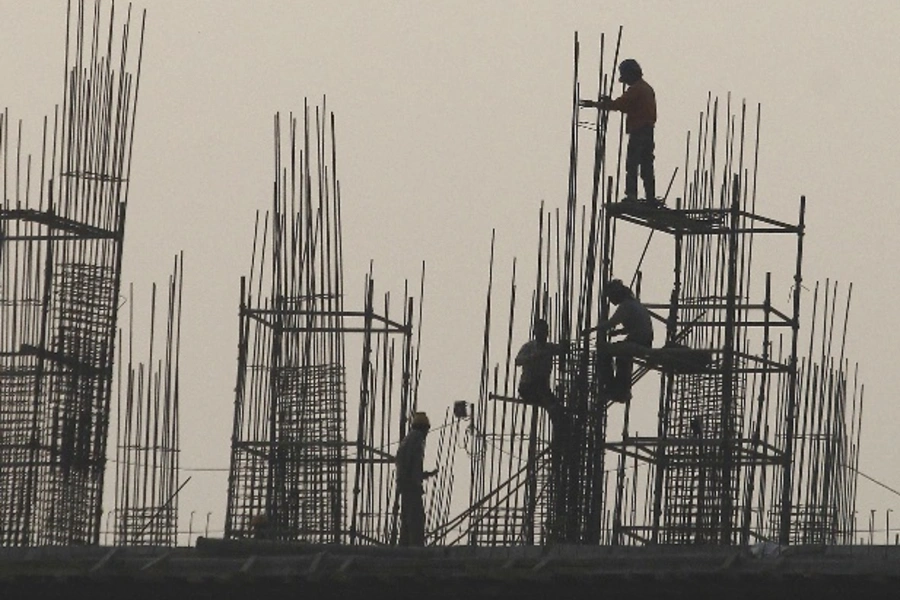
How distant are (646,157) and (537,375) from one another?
303 centimetres

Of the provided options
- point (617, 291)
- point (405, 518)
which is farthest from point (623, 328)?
point (405, 518)

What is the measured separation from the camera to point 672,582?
22.7 meters

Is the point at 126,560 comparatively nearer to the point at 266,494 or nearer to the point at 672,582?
the point at 672,582

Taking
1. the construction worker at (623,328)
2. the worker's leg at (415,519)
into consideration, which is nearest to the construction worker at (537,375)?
the construction worker at (623,328)

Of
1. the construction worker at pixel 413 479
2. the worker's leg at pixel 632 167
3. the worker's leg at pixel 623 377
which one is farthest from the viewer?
the worker's leg at pixel 632 167

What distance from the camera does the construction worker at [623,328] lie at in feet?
99.5

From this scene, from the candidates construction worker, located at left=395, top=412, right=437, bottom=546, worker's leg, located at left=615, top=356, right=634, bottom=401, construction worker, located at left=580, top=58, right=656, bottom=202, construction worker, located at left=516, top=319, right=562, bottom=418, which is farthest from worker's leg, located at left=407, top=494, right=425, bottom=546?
construction worker, located at left=580, top=58, right=656, bottom=202

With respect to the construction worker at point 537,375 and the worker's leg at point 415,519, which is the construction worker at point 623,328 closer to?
the construction worker at point 537,375

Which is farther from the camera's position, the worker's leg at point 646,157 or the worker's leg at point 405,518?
the worker's leg at point 646,157

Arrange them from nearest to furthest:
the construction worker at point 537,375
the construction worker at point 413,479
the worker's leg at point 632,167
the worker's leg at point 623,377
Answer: the construction worker at point 413,479 → the construction worker at point 537,375 → the worker's leg at point 623,377 → the worker's leg at point 632,167

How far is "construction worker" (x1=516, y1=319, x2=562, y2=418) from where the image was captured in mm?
30922

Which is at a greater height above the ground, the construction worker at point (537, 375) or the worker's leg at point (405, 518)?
the construction worker at point (537, 375)

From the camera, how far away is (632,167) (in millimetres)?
31781

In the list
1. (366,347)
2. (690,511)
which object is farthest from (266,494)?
(690,511)
